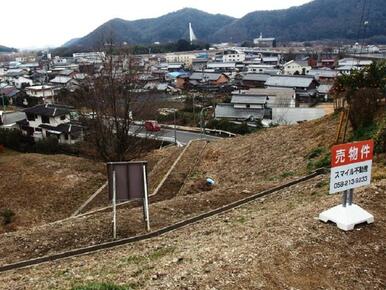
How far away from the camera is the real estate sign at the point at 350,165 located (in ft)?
15.3

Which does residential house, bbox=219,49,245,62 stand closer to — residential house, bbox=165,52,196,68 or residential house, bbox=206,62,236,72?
residential house, bbox=165,52,196,68

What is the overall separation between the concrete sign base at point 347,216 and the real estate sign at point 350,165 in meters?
0.26

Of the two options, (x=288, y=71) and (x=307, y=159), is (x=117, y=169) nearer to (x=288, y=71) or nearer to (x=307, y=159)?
(x=307, y=159)

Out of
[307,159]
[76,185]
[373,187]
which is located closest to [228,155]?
[307,159]

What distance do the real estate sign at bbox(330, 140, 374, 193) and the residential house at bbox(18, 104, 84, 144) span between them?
22044mm

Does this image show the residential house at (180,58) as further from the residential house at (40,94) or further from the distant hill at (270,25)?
the residential house at (40,94)

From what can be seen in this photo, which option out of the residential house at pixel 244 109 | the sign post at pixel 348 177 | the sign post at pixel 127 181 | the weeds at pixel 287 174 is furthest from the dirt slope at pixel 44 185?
A: the residential house at pixel 244 109

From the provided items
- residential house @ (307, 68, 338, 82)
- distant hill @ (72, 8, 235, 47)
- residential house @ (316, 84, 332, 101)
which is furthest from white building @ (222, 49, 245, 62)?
distant hill @ (72, 8, 235, 47)

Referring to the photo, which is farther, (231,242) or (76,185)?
(76,185)

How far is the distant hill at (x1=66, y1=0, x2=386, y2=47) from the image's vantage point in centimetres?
10925

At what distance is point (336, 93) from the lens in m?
11.8

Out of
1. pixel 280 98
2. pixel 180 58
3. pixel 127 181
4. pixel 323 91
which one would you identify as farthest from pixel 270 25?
pixel 127 181

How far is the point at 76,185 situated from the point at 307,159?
6.56 m

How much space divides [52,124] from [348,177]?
2491 centimetres
